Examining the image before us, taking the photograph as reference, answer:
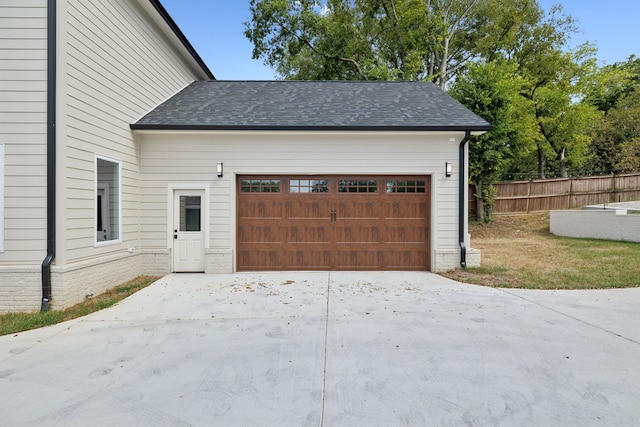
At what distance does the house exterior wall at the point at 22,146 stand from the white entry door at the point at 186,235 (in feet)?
8.79

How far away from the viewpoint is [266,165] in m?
7.82

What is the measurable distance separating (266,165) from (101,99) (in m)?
3.28

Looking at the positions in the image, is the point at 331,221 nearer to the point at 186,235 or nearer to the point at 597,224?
the point at 186,235

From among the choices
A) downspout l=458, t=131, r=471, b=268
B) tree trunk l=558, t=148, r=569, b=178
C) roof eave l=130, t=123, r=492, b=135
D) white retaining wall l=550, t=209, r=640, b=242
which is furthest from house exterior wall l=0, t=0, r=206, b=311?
tree trunk l=558, t=148, r=569, b=178

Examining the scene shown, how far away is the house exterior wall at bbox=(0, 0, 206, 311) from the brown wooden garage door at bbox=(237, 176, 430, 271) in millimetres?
2792

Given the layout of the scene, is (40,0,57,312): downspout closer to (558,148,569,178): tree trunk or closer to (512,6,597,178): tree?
(512,6,597,178): tree

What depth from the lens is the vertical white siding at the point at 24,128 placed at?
206 inches

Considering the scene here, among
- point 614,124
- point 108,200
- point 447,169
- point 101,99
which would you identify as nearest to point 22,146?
point 101,99

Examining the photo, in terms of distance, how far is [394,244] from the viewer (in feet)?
26.2

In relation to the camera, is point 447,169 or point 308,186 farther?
point 308,186

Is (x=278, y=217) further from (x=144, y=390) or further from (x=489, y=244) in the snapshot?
(x=489, y=244)

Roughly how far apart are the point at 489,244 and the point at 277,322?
9309 millimetres

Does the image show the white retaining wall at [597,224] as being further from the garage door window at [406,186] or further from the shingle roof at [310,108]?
the garage door window at [406,186]

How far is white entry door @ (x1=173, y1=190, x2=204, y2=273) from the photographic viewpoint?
7785 millimetres
